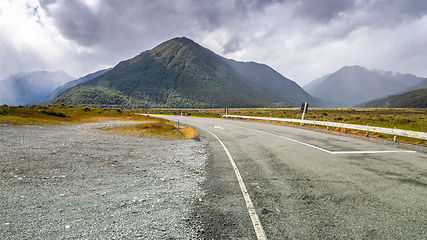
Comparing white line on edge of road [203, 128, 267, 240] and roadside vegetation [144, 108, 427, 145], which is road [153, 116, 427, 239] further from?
roadside vegetation [144, 108, 427, 145]

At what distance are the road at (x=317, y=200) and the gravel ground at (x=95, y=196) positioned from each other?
20.4 inches

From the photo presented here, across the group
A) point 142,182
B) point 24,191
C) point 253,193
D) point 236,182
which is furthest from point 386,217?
point 24,191

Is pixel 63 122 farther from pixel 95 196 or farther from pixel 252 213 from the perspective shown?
pixel 252 213

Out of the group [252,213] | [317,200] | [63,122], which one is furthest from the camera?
[63,122]

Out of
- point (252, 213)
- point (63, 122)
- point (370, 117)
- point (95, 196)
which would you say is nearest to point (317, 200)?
point (252, 213)

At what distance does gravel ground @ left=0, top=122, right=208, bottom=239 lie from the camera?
2488mm

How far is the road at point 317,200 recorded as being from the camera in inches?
98.0

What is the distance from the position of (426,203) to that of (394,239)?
1677 millimetres

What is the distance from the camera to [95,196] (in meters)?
3.55

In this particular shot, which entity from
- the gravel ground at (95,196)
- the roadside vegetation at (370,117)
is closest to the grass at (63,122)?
the gravel ground at (95,196)

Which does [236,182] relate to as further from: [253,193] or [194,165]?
[194,165]

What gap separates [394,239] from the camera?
2.27 m

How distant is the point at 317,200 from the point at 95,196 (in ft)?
13.2

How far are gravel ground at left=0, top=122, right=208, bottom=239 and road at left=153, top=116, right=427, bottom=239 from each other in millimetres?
517
